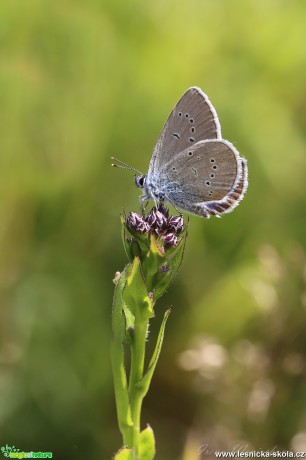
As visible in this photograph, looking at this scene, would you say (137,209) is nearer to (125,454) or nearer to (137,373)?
(137,373)

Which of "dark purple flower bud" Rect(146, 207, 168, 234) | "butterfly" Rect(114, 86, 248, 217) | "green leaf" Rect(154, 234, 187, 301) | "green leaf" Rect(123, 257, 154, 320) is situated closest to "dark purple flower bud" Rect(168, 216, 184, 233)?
"dark purple flower bud" Rect(146, 207, 168, 234)

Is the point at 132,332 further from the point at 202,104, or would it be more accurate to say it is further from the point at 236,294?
the point at 236,294

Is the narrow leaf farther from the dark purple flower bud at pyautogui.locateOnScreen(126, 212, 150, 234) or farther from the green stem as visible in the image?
the dark purple flower bud at pyautogui.locateOnScreen(126, 212, 150, 234)

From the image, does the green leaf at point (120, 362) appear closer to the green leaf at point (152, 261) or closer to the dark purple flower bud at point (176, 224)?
the green leaf at point (152, 261)

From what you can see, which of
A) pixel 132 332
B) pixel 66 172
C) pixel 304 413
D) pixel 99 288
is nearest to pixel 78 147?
pixel 66 172

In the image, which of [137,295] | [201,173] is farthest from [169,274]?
[201,173]
